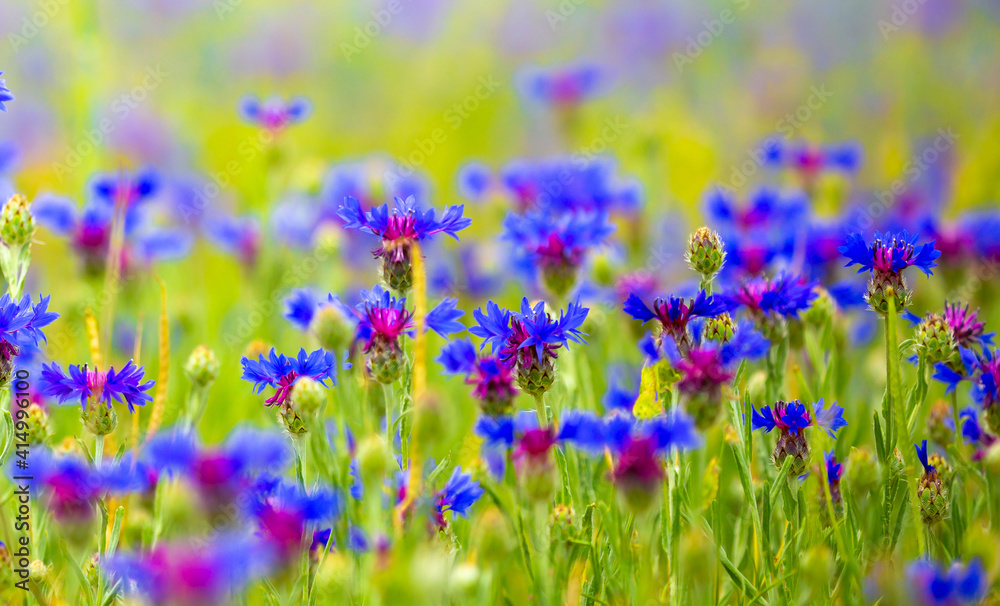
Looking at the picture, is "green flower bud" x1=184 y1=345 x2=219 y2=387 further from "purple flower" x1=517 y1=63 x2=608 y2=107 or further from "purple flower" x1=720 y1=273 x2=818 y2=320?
"purple flower" x1=517 y1=63 x2=608 y2=107

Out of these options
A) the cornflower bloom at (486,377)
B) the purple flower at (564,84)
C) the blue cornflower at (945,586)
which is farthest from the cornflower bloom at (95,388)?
the purple flower at (564,84)

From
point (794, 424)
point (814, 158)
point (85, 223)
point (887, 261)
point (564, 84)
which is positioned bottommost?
point (794, 424)

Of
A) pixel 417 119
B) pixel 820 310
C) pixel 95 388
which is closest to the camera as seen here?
pixel 95 388

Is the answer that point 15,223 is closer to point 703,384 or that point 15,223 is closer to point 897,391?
point 703,384

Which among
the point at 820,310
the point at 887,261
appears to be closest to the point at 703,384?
the point at 887,261

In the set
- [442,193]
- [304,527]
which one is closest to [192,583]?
[304,527]

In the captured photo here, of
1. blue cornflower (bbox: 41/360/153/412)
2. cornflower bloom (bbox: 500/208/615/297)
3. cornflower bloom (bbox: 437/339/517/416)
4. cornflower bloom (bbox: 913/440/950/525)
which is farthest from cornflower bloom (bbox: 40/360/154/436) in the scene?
cornflower bloom (bbox: 913/440/950/525)

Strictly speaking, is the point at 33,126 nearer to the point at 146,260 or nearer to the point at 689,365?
the point at 146,260
